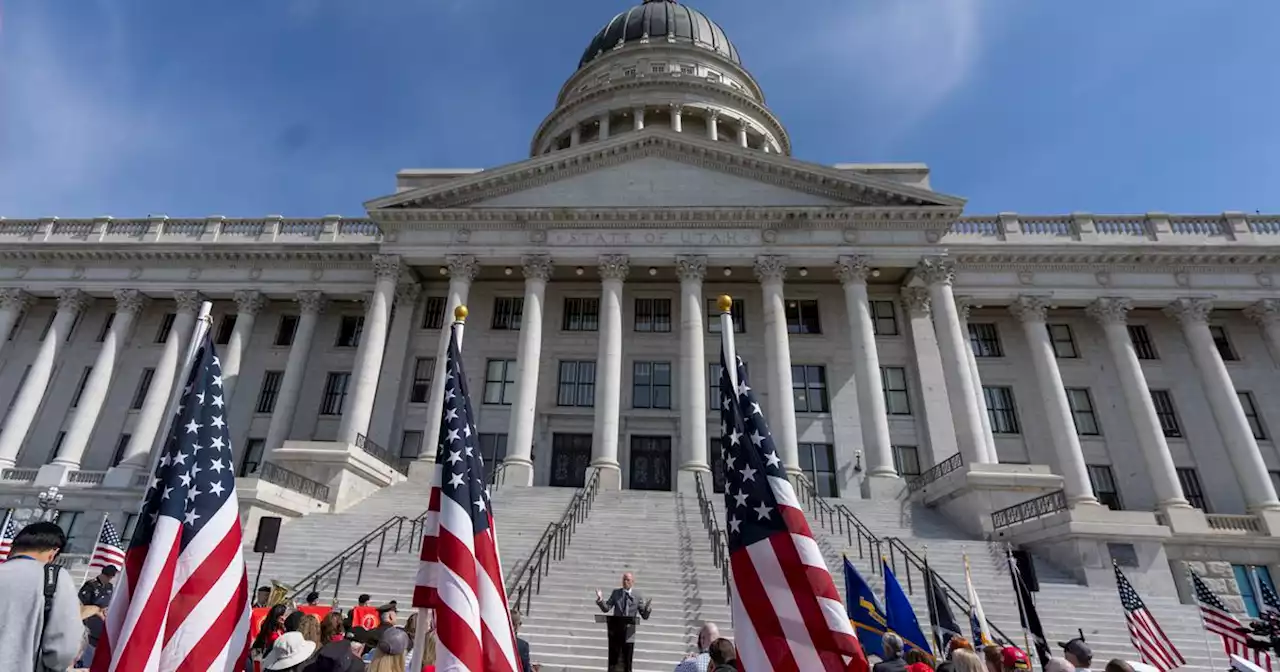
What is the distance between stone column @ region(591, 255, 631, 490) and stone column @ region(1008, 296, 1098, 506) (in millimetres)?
15861

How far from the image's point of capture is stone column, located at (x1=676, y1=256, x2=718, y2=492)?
78.7ft

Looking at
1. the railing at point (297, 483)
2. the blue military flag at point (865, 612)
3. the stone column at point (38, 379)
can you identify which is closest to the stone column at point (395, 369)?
the railing at point (297, 483)

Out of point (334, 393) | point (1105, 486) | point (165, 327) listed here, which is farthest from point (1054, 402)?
point (165, 327)

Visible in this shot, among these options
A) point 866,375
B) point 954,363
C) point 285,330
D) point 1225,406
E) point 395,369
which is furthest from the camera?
point 285,330

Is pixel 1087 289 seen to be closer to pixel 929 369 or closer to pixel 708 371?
pixel 929 369

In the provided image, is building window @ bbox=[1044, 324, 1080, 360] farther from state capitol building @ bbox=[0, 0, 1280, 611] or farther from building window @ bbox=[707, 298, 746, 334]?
building window @ bbox=[707, 298, 746, 334]

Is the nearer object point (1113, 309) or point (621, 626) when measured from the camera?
point (621, 626)

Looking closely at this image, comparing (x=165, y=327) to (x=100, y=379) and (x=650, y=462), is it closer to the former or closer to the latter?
(x=100, y=379)

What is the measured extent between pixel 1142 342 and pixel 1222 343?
3.40 m

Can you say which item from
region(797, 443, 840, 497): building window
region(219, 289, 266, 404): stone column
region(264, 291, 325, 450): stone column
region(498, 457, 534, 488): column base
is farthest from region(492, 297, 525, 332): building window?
region(797, 443, 840, 497): building window

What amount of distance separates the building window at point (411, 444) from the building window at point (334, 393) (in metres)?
3.90

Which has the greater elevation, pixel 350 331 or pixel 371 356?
pixel 350 331

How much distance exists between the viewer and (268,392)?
31078 mm

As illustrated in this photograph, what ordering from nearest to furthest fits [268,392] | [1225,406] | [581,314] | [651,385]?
[1225,406], [651,385], [268,392], [581,314]
